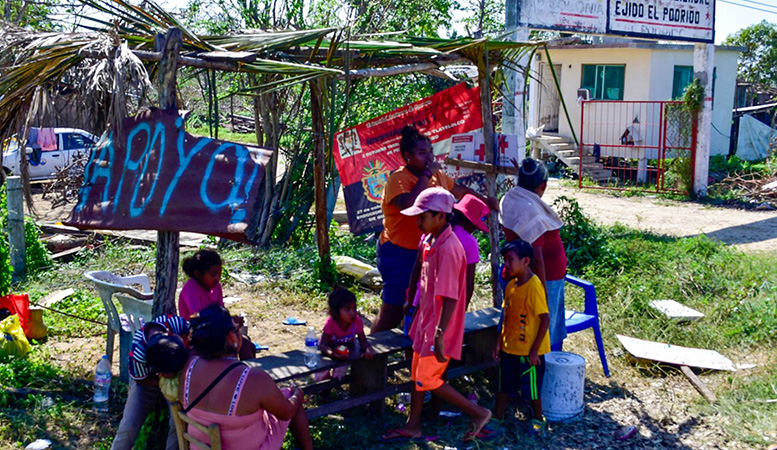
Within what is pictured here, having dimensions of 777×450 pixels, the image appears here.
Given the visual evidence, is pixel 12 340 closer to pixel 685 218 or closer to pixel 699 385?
pixel 699 385

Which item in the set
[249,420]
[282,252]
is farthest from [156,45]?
[282,252]

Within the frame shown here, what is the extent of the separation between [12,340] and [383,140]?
3.52m

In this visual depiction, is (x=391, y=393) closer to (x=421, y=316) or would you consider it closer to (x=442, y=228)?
(x=421, y=316)

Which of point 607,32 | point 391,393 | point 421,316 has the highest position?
point 607,32

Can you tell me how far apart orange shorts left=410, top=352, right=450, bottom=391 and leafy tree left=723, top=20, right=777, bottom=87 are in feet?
98.4

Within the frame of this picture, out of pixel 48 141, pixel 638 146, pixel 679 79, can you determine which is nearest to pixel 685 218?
pixel 638 146

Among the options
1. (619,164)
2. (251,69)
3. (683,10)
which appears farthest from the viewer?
(619,164)

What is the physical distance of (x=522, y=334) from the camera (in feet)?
15.2

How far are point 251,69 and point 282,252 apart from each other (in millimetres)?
4466

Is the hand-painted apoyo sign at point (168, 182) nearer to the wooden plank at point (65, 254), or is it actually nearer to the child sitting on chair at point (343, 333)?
the child sitting on chair at point (343, 333)

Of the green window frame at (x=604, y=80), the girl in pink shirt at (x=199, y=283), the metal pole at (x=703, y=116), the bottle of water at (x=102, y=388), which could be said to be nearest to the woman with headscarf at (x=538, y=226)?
the girl in pink shirt at (x=199, y=283)

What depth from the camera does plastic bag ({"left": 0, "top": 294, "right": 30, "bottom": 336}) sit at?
6012 millimetres

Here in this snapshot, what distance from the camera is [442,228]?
13.8 feet

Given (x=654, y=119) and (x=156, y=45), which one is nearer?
(x=156, y=45)
